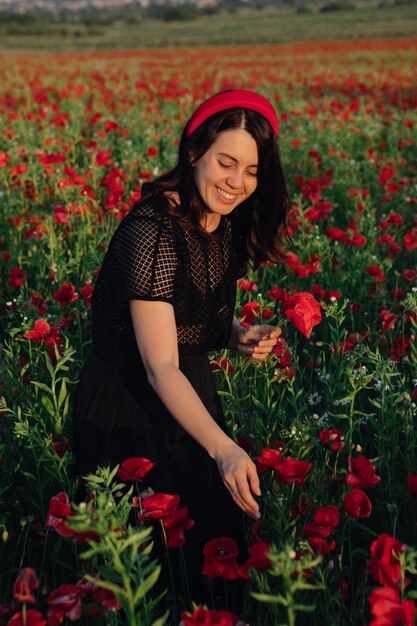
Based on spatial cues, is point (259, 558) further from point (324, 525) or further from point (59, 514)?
point (59, 514)

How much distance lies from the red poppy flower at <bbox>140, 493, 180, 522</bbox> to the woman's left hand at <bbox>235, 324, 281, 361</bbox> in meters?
0.95

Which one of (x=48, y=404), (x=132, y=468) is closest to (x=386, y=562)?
(x=132, y=468)

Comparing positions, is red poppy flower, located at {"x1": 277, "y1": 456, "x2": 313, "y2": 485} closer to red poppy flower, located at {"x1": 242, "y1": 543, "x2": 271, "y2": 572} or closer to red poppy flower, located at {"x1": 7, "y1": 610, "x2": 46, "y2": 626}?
red poppy flower, located at {"x1": 242, "y1": 543, "x2": 271, "y2": 572}

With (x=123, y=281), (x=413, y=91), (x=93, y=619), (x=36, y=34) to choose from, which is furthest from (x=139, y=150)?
(x=36, y=34)

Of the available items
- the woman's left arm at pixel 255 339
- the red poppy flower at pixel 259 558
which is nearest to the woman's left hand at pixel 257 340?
the woman's left arm at pixel 255 339

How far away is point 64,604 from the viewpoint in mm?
1460

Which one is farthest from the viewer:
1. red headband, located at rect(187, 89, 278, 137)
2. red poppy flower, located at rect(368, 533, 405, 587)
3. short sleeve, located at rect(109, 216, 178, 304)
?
red headband, located at rect(187, 89, 278, 137)

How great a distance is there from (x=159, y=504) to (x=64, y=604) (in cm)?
28

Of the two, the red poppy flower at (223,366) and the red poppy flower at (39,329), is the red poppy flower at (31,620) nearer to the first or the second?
the red poppy flower at (39,329)

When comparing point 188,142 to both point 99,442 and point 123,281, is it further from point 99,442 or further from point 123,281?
point 99,442

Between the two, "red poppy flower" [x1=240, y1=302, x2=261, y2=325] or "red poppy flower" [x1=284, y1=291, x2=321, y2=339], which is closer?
"red poppy flower" [x1=284, y1=291, x2=321, y2=339]

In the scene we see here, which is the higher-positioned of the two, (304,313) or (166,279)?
(166,279)

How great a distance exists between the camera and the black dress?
6.84ft

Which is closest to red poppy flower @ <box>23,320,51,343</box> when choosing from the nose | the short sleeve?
the short sleeve
